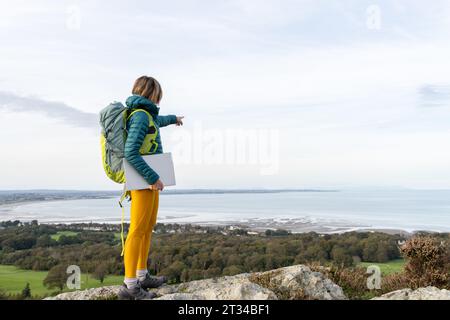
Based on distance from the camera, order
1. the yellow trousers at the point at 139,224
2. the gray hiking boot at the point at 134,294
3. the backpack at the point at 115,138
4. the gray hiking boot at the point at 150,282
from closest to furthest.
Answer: the backpack at the point at 115,138
the yellow trousers at the point at 139,224
the gray hiking boot at the point at 134,294
the gray hiking boot at the point at 150,282

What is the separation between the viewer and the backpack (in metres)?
4.09

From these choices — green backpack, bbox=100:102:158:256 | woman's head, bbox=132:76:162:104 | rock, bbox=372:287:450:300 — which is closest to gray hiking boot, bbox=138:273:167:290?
green backpack, bbox=100:102:158:256

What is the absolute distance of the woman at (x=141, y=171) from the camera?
13.2ft

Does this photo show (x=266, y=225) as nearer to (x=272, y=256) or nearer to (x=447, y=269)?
(x=272, y=256)

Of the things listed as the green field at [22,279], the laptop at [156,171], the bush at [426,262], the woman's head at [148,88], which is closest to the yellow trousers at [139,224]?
the laptop at [156,171]

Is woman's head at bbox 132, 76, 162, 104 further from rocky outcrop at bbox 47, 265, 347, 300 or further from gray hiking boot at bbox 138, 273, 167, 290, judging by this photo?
rocky outcrop at bbox 47, 265, 347, 300

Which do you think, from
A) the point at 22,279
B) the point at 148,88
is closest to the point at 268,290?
the point at 148,88

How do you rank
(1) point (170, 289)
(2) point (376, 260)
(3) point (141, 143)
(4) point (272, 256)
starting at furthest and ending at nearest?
(4) point (272, 256) < (2) point (376, 260) < (1) point (170, 289) < (3) point (141, 143)

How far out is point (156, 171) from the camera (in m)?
4.18

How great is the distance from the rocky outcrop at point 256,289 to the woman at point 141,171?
459mm

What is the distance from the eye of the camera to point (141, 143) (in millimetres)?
4074

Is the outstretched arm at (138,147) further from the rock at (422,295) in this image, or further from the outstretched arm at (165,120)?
the rock at (422,295)
